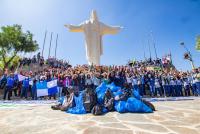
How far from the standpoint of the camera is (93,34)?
71.0 feet

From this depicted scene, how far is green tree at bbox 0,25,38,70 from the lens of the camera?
33094mm

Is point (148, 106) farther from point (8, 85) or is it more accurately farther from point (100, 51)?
point (100, 51)

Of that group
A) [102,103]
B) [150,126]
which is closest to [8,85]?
[102,103]

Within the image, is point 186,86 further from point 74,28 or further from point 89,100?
point 74,28

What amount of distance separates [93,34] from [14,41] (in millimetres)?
18240

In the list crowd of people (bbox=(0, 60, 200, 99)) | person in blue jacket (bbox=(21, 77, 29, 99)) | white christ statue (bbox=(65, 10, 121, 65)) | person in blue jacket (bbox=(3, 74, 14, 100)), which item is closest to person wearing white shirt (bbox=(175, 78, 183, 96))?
crowd of people (bbox=(0, 60, 200, 99))

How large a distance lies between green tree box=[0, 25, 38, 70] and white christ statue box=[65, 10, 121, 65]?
16.7 metres

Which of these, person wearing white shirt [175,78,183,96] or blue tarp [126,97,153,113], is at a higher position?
person wearing white shirt [175,78,183,96]

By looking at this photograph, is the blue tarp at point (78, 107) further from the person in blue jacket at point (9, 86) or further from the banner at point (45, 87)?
the person in blue jacket at point (9, 86)

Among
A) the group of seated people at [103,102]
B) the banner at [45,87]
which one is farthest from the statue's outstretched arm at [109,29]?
the group of seated people at [103,102]

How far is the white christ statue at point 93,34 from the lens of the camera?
21.2m

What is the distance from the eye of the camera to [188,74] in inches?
630

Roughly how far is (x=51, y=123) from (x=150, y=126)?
250 centimetres

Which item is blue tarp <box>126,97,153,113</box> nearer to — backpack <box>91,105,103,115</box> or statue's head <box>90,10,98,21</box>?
backpack <box>91,105,103,115</box>
